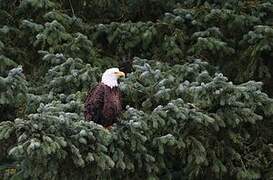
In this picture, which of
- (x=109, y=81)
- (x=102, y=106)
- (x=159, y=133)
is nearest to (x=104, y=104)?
(x=102, y=106)

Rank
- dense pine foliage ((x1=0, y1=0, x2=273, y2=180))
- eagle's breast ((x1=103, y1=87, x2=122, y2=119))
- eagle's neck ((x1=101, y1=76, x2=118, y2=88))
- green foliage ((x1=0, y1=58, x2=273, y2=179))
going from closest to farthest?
green foliage ((x1=0, y1=58, x2=273, y2=179)) < dense pine foliage ((x1=0, y1=0, x2=273, y2=180)) < eagle's breast ((x1=103, y1=87, x2=122, y2=119)) < eagle's neck ((x1=101, y1=76, x2=118, y2=88))

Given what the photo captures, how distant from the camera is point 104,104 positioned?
5.54 m

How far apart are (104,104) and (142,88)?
671mm

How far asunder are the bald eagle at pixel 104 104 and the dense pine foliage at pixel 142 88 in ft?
0.44

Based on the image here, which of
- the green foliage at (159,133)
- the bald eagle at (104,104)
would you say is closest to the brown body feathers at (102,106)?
the bald eagle at (104,104)

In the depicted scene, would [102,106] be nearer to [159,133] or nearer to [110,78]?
[110,78]

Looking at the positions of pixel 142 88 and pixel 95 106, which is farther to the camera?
pixel 142 88

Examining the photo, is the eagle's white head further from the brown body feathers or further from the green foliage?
the green foliage

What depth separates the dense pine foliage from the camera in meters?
5.07

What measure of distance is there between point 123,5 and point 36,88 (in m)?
2.27

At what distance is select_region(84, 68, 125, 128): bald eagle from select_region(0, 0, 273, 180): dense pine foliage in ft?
0.44

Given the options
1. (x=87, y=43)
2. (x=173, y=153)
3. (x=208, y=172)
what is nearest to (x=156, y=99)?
(x=173, y=153)

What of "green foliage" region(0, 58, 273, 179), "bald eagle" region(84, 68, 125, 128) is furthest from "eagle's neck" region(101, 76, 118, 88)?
"green foliage" region(0, 58, 273, 179)

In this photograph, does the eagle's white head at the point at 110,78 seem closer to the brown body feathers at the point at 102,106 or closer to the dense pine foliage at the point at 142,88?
the brown body feathers at the point at 102,106
